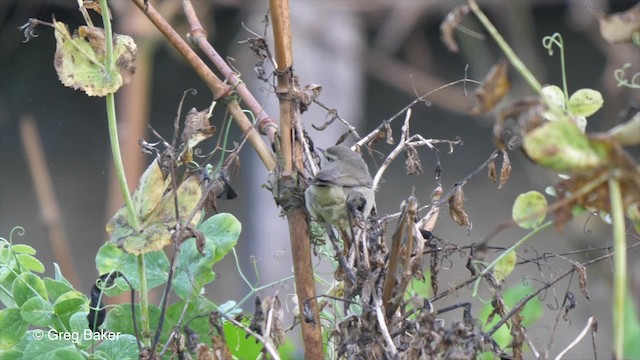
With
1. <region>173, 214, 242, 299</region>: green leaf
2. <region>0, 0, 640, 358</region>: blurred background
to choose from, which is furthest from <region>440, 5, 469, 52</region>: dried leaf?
<region>0, 0, 640, 358</region>: blurred background

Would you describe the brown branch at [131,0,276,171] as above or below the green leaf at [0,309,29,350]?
above

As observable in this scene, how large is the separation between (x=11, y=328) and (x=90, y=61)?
0.29 metres

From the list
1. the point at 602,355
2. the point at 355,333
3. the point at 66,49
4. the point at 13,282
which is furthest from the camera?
the point at 602,355

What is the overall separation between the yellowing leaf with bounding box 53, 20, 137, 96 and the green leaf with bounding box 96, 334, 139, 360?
0.25 meters

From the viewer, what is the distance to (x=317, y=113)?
10.7 feet

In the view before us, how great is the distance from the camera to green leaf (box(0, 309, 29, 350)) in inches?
36.1

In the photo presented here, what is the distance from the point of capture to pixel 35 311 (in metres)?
0.90

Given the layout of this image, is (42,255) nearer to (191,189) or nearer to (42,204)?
(42,204)

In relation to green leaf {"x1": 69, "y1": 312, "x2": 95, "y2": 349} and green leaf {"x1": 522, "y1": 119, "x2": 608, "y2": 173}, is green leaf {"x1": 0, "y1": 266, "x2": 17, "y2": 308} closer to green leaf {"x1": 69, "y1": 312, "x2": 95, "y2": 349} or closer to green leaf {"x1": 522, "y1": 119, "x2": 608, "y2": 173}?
green leaf {"x1": 69, "y1": 312, "x2": 95, "y2": 349}

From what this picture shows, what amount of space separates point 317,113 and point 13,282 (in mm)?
2348

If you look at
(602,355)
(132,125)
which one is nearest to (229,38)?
(132,125)

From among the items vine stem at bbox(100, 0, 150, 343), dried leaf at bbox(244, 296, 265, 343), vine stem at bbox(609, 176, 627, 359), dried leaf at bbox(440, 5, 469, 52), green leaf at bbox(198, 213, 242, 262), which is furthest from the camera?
green leaf at bbox(198, 213, 242, 262)

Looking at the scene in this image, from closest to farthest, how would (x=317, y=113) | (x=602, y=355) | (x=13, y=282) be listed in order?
(x=13, y=282) → (x=317, y=113) → (x=602, y=355)

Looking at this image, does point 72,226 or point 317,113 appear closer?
point 317,113
